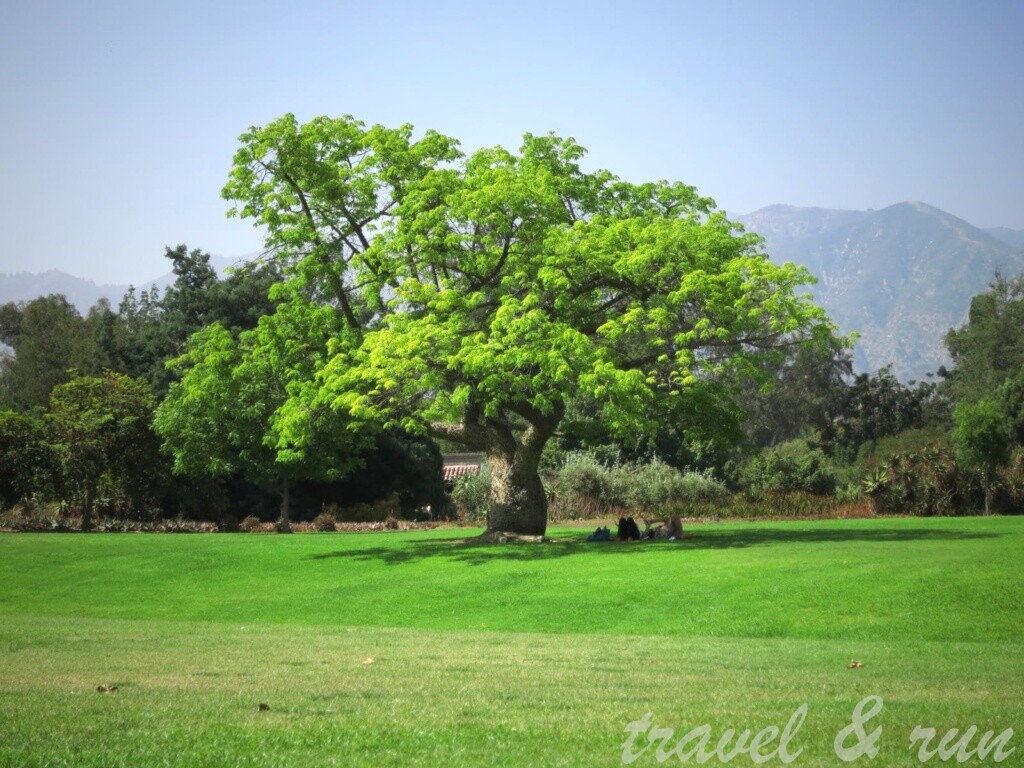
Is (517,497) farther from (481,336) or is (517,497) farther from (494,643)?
(494,643)

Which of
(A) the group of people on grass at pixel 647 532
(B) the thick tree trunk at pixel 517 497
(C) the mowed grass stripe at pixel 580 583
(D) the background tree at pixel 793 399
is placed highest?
(D) the background tree at pixel 793 399

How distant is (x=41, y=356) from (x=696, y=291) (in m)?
68.2

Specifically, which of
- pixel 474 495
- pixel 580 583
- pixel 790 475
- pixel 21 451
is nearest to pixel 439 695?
pixel 580 583

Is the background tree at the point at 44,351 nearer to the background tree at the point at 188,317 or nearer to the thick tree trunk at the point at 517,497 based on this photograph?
the background tree at the point at 188,317

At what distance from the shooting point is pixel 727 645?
55.9 ft

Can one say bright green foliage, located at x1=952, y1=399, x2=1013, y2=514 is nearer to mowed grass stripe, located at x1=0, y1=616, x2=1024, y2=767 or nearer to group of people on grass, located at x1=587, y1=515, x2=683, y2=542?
group of people on grass, located at x1=587, y1=515, x2=683, y2=542

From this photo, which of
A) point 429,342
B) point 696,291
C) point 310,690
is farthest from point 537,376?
point 310,690

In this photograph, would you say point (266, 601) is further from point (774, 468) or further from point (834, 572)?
point (774, 468)

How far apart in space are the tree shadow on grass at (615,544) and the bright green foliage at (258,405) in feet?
12.8

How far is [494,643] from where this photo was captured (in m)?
17.3

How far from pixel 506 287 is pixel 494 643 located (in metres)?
16.3

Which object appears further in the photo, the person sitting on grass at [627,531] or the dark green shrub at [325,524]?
the dark green shrub at [325,524]

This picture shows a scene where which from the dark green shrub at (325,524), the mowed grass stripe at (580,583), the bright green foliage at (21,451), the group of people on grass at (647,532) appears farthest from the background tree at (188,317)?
the group of people on grass at (647,532)

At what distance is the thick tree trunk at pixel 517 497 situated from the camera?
34.1 meters
